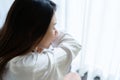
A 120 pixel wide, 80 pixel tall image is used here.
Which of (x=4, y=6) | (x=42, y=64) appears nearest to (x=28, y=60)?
(x=42, y=64)

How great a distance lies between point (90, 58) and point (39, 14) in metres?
0.76

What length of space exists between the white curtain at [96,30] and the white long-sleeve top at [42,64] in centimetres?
36

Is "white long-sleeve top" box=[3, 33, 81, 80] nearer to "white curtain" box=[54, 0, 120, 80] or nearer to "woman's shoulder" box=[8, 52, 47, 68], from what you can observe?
"woman's shoulder" box=[8, 52, 47, 68]

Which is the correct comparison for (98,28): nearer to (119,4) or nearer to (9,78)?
(119,4)

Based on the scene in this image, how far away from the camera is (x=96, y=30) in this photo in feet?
4.20

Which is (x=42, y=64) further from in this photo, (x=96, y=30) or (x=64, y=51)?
(x=96, y=30)

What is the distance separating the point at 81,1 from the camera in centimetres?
125

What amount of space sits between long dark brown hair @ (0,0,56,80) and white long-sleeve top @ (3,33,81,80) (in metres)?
0.04

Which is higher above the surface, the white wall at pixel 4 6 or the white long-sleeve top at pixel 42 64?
the white wall at pixel 4 6

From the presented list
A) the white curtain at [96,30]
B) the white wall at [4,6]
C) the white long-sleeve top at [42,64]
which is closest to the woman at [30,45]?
the white long-sleeve top at [42,64]

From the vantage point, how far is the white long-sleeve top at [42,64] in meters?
0.77

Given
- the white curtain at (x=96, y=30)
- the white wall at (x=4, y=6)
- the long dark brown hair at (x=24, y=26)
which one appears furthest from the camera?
the white wall at (x=4, y=6)

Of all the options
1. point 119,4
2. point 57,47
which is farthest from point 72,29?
point 57,47

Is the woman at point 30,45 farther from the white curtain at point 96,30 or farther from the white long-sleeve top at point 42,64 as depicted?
the white curtain at point 96,30
